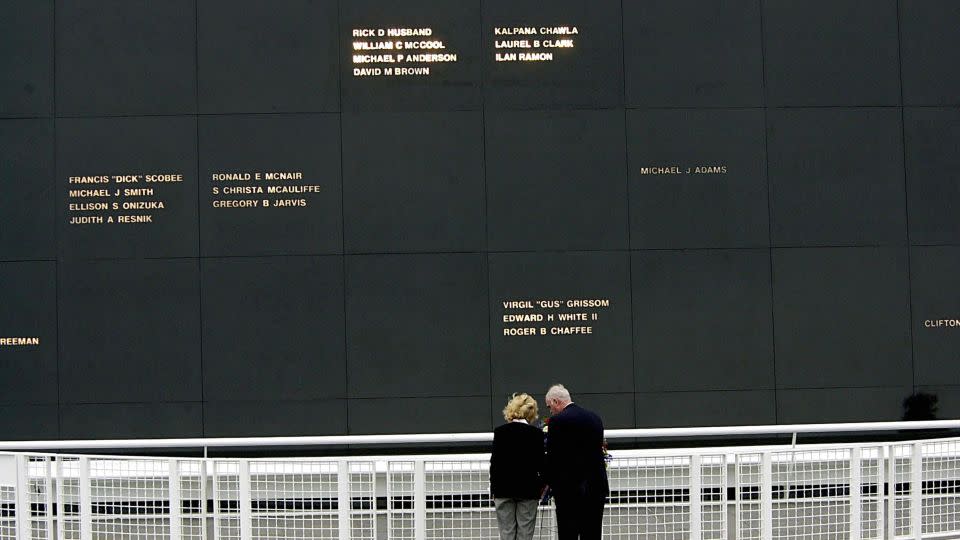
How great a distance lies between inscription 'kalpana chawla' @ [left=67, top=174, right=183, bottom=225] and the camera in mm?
12188

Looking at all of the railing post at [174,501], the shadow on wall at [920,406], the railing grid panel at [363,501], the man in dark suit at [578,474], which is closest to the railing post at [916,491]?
the man in dark suit at [578,474]

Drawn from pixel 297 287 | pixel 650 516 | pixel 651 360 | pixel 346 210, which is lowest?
pixel 650 516

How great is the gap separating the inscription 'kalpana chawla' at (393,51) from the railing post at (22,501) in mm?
5979

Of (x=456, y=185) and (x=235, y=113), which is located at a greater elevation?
(x=235, y=113)

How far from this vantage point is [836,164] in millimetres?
12414

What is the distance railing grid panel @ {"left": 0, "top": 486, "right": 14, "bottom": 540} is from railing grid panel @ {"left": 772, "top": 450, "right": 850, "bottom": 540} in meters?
5.49

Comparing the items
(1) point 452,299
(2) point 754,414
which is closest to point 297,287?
(1) point 452,299

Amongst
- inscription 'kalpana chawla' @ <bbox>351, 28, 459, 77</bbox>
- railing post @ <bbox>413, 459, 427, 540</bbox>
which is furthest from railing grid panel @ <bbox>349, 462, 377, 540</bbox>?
inscription 'kalpana chawla' @ <bbox>351, 28, 459, 77</bbox>

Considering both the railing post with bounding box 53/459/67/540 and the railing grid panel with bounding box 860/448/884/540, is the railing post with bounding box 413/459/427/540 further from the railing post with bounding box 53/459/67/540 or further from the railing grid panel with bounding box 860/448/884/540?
the railing grid panel with bounding box 860/448/884/540

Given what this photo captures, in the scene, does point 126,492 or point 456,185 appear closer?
point 126,492

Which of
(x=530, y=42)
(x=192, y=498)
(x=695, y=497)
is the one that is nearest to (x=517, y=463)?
(x=695, y=497)

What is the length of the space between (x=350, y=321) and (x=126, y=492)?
4556mm

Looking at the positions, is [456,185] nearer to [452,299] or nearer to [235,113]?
[452,299]

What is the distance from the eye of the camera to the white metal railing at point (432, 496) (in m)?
7.75
